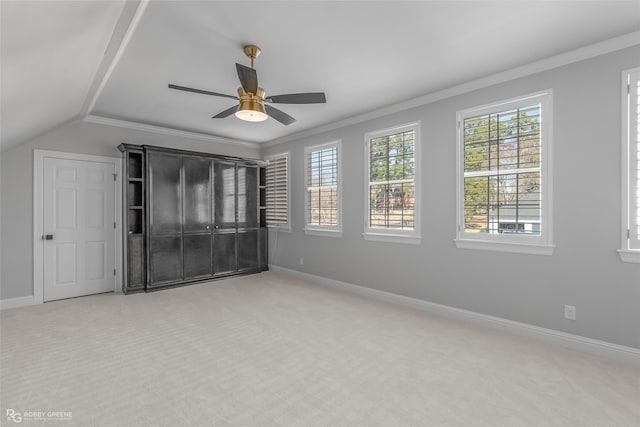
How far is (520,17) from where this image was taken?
7.49ft

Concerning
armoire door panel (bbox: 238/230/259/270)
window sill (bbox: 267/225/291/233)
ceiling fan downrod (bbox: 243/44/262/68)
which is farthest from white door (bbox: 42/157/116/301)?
ceiling fan downrod (bbox: 243/44/262/68)

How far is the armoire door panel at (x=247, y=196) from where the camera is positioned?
589 centimetres

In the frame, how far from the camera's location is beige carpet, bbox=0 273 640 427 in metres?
→ 1.93

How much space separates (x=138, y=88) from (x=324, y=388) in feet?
12.0

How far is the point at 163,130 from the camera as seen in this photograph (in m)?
5.32

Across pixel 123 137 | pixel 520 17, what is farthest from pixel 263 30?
pixel 123 137

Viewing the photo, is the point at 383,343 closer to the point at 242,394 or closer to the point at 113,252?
the point at 242,394

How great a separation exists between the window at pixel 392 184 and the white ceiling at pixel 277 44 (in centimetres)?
64

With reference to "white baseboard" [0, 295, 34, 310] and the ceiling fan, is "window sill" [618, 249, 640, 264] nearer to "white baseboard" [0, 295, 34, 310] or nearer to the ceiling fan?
the ceiling fan

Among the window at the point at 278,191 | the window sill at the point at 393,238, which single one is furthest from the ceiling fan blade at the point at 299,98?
the window at the point at 278,191

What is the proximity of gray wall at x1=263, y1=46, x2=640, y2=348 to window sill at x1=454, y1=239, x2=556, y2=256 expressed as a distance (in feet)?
0.17

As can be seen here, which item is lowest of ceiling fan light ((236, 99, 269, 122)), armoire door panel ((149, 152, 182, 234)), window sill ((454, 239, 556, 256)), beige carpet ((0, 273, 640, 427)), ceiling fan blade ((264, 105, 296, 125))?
beige carpet ((0, 273, 640, 427))

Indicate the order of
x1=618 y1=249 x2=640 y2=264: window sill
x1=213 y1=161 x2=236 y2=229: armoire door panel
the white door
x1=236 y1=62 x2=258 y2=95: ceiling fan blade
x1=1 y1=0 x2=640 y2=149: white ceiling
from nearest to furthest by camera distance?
x1=1 y1=0 x2=640 y2=149: white ceiling, x1=236 y1=62 x2=258 y2=95: ceiling fan blade, x1=618 y1=249 x2=640 y2=264: window sill, the white door, x1=213 y1=161 x2=236 y2=229: armoire door panel

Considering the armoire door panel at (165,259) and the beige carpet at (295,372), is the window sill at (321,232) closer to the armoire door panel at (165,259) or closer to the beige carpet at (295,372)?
the beige carpet at (295,372)
